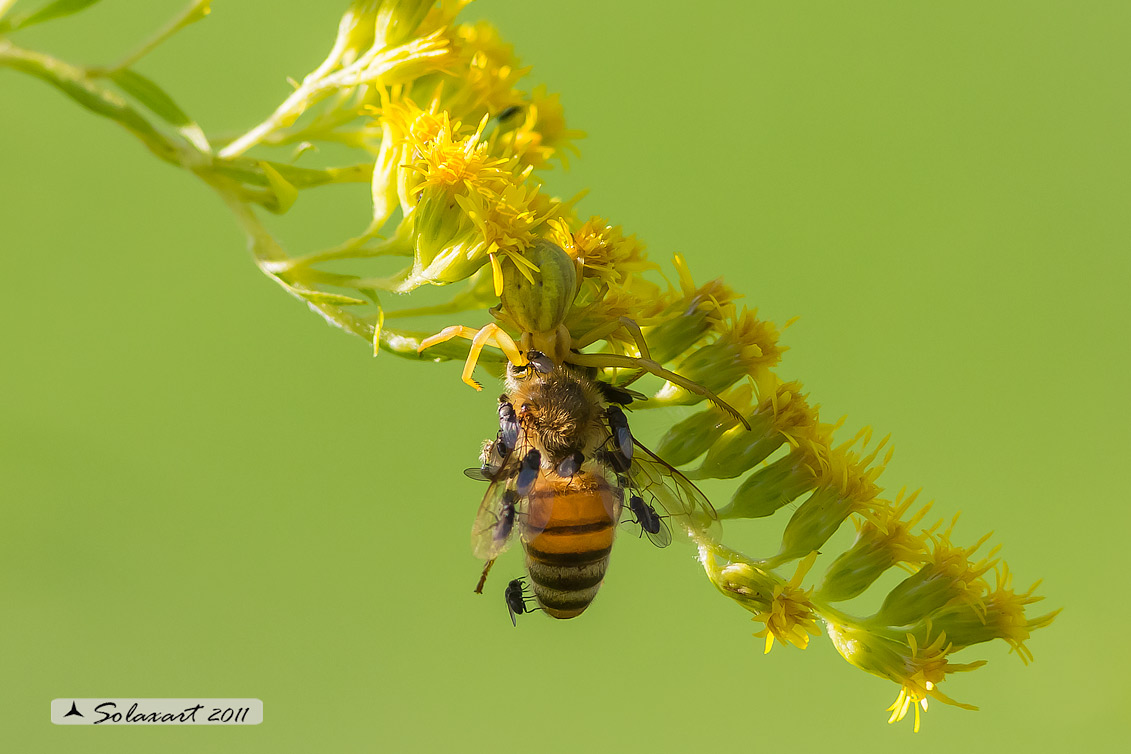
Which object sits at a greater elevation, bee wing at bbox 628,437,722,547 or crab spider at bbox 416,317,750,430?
crab spider at bbox 416,317,750,430

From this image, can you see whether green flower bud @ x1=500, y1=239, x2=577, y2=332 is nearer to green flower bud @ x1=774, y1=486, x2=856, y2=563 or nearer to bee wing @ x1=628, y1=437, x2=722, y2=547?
bee wing @ x1=628, y1=437, x2=722, y2=547

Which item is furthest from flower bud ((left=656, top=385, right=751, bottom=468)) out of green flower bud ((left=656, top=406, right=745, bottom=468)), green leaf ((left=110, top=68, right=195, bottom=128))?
green leaf ((left=110, top=68, right=195, bottom=128))

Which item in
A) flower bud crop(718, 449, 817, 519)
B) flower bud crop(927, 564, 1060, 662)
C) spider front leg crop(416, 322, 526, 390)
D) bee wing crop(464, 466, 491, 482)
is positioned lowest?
flower bud crop(927, 564, 1060, 662)

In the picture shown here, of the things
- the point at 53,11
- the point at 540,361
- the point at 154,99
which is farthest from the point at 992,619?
the point at 53,11

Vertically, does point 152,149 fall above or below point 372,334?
above

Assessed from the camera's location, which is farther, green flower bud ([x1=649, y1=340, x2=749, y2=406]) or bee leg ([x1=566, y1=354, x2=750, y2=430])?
green flower bud ([x1=649, y1=340, x2=749, y2=406])

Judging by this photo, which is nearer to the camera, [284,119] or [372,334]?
[372,334]

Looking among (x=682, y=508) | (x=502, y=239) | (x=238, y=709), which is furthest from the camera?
(x=238, y=709)

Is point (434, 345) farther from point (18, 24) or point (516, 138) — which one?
point (18, 24)

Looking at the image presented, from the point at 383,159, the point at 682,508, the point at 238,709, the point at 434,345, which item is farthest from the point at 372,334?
the point at 238,709
